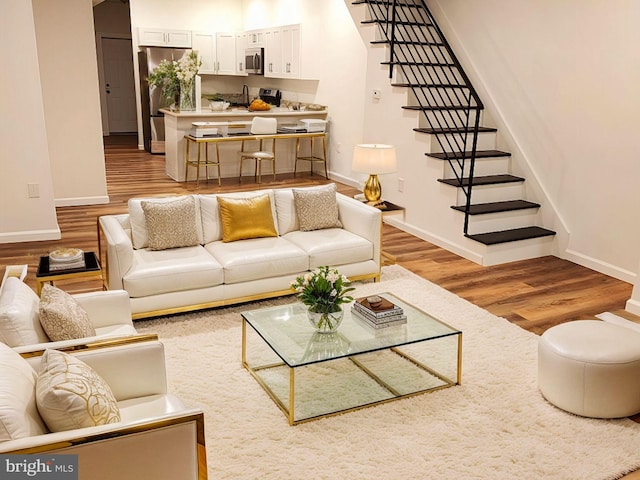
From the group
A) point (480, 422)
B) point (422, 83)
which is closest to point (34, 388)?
point (480, 422)

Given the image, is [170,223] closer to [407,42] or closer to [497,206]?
[497,206]

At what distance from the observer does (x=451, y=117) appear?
6332mm

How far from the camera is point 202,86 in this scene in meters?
11.5

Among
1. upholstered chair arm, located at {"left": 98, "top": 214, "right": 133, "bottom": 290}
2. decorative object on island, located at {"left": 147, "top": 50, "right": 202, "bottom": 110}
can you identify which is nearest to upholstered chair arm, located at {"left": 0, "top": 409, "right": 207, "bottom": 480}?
upholstered chair arm, located at {"left": 98, "top": 214, "right": 133, "bottom": 290}

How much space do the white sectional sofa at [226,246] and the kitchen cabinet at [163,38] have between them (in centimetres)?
724

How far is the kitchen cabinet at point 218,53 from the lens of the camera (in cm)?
1111

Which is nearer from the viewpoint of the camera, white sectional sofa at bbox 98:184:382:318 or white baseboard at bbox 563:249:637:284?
white sectional sofa at bbox 98:184:382:318

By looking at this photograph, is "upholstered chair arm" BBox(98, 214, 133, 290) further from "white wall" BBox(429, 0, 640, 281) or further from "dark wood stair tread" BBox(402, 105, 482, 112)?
"white wall" BBox(429, 0, 640, 281)

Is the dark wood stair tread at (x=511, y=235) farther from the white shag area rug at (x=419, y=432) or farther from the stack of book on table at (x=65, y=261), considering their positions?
the stack of book on table at (x=65, y=261)

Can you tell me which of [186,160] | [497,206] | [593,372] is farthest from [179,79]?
[593,372]

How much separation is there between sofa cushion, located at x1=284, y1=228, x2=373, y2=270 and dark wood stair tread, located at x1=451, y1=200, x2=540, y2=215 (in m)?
1.36

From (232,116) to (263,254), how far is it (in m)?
4.78

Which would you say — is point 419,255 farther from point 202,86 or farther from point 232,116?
point 202,86

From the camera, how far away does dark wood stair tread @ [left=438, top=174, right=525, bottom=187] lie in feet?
18.5
